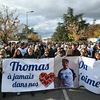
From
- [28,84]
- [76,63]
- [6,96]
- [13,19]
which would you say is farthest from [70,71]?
[13,19]

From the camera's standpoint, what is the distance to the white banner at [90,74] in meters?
12.1

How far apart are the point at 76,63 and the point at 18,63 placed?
7.05ft

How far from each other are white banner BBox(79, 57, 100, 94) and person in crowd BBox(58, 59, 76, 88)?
328mm

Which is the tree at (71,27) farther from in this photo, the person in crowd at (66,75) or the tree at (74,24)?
the person in crowd at (66,75)

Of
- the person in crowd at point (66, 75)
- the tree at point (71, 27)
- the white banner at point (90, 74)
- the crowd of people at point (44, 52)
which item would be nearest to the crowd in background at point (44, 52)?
the crowd of people at point (44, 52)

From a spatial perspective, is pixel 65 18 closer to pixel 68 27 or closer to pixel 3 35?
pixel 68 27

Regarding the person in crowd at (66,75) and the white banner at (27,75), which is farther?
the person in crowd at (66,75)

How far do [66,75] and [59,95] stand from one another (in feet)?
3.09

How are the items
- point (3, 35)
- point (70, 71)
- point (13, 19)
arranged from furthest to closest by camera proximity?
1. point (13, 19)
2. point (3, 35)
3. point (70, 71)

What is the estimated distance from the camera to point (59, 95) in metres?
12.0

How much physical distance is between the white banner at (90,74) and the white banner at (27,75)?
1.06 metres

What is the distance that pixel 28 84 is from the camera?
12.2 metres

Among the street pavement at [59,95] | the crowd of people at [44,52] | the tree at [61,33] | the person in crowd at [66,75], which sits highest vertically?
the tree at [61,33]

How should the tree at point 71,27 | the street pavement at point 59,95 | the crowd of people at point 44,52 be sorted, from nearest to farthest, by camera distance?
the street pavement at point 59,95 → the crowd of people at point 44,52 → the tree at point 71,27
